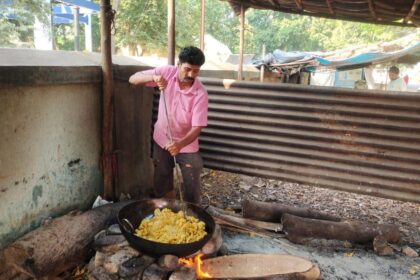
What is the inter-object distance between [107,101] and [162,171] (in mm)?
1085

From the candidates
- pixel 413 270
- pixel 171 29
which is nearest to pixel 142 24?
pixel 171 29

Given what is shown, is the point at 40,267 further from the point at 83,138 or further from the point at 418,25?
the point at 418,25

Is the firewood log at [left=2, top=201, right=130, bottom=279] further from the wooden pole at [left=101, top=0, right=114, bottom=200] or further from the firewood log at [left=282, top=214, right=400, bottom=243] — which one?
the firewood log at [left=282, top=214, right=400, bottom=243]

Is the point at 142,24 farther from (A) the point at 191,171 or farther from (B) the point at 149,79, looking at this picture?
(A) the point at 191,171

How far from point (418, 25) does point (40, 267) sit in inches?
232

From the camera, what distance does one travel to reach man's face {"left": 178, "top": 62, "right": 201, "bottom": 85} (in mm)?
3721

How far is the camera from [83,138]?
3918 millimetres

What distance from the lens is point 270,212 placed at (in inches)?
173

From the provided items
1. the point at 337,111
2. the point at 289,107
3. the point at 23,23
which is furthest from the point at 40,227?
the point at 23,23

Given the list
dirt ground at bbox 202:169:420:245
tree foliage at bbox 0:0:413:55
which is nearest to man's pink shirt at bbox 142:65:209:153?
dirt ground at bbox 202:169:420:245

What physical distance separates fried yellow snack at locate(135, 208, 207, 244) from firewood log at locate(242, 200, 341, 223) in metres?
1.06

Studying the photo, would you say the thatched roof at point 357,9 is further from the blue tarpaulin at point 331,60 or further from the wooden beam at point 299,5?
the blue tarpaulin at point 331,60

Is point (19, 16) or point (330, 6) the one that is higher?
point (19, 16)

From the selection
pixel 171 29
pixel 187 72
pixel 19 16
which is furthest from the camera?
pixel 19 16
